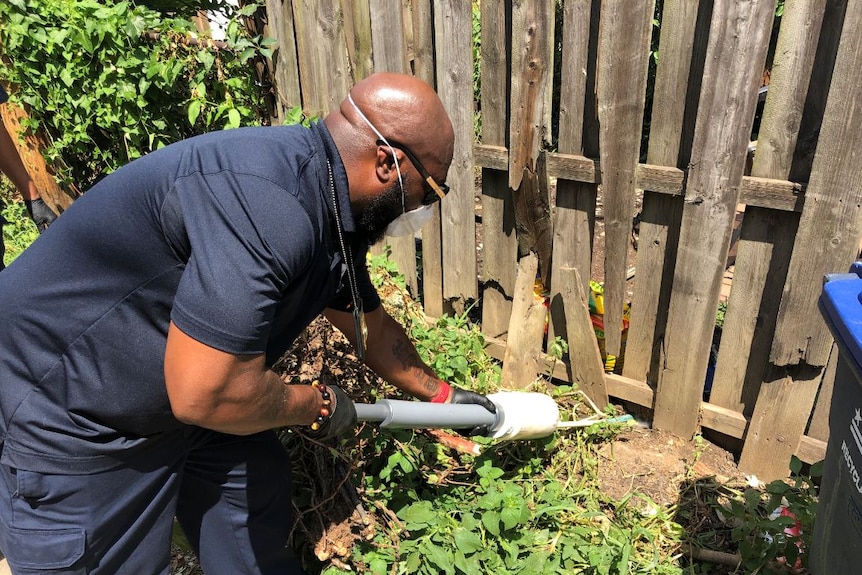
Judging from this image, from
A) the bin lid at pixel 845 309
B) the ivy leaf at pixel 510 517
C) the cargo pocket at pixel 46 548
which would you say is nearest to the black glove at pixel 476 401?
the ivy leaf at pixel 510 517

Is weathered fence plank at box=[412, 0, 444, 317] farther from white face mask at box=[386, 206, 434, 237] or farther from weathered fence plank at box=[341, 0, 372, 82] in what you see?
white face mask at box=[386, 206, 434, 237]

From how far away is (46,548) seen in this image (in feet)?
5.57

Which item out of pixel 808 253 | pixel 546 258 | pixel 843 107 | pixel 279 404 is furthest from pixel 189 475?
pixel 843 107

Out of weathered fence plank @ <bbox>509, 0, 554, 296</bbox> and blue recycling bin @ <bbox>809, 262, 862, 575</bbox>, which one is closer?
blue recycling bin @ <bbox>809, 262, 862, 575</bbox>

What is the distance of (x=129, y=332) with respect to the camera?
5.32 feet

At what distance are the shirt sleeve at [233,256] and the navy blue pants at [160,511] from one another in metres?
0.74

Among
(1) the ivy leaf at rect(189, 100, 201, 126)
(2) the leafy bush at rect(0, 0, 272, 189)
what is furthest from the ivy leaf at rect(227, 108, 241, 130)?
(1) the ivy leaf at rect(189, 100, 201, 126)

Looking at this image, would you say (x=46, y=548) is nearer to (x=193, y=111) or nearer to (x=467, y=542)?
(x=467, y=542)

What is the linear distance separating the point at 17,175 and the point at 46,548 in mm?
2427

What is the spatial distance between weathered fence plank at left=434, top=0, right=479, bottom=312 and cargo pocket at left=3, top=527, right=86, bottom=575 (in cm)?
229

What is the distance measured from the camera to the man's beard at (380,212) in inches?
64.6

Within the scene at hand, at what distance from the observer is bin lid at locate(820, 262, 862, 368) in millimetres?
1363

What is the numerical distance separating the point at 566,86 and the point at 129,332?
2098mm

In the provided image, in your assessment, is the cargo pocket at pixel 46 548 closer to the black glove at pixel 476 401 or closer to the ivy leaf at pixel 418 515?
the ivy leaf at pixel 418 515
